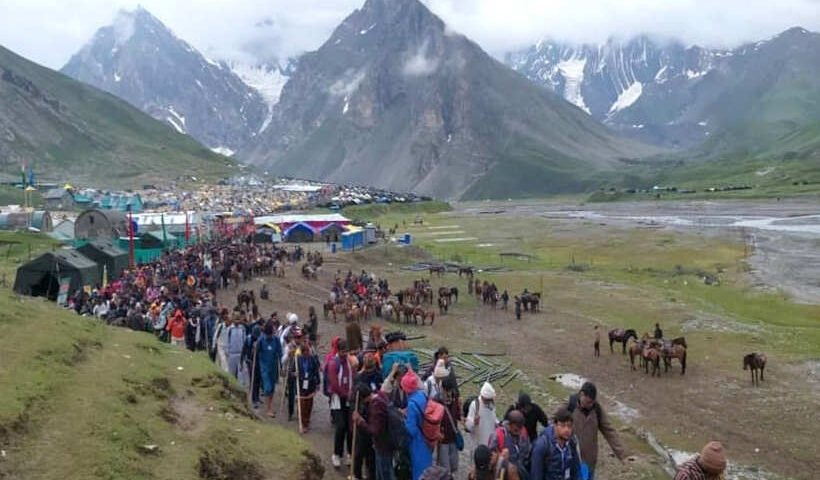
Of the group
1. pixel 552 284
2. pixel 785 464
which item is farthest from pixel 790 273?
pixel 785 464

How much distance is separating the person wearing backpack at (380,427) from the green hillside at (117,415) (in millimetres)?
2081

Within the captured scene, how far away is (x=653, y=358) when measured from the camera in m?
30.9

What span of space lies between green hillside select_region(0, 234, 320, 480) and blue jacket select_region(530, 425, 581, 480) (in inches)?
212

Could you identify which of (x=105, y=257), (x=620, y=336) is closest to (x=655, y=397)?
(x=620, y=336)

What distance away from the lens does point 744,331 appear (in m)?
38.6

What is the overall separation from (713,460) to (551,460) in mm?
2344

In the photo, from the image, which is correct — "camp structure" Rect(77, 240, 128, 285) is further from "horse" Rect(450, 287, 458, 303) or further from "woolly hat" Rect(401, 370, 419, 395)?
"woolly hat" Rect(401, 370, 419, 395)

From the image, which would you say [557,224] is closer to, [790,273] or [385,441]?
[790,273]

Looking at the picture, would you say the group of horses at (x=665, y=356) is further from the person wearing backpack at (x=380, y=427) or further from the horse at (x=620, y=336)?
the person wearing backpack at (x=380, y=427)

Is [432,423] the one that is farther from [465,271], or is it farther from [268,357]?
[465,271]

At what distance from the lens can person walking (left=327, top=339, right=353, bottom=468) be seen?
48.9 feet

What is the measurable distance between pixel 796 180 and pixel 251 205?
12961cm

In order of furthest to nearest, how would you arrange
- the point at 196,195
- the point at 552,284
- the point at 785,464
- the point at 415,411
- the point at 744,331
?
the point at 196,195 → the point at 552,284 → the point at 744,331 → the point at 785,464 → the point at 415,411

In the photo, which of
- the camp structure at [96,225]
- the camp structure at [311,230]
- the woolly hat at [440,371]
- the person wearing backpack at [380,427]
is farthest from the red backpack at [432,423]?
the camp structure at [311,230]
